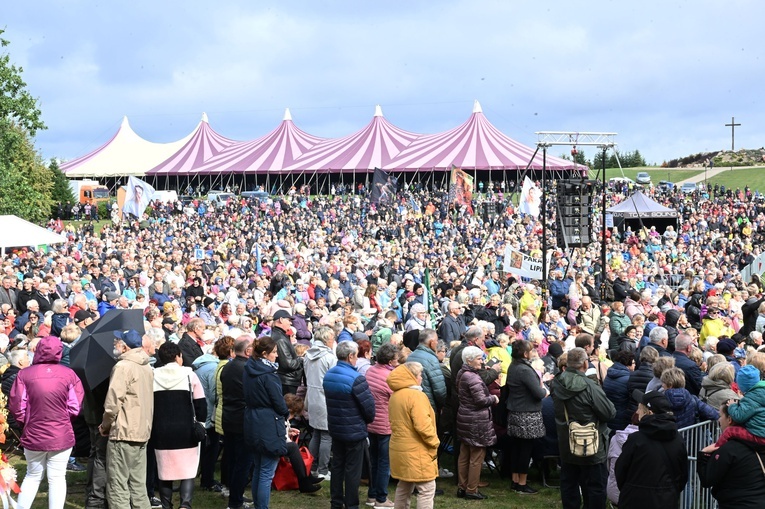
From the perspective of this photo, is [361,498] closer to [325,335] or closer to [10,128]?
[325,335]

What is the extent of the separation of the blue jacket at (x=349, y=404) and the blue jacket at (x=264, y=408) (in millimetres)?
368

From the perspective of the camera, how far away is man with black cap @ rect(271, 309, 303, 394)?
7730 mm

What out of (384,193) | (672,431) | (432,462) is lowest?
(432,462)

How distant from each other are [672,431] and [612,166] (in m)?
68.2

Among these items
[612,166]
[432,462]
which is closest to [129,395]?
[432,462]

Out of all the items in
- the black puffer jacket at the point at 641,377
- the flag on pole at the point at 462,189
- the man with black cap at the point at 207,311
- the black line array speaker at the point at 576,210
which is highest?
the flag on pole at the point at 462,189

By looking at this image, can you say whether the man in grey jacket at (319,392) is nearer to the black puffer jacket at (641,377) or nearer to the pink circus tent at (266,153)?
the black puffer jacket at (641,377)

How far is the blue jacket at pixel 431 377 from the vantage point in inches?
278

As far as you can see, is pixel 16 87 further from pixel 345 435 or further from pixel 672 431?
pixel 672 431

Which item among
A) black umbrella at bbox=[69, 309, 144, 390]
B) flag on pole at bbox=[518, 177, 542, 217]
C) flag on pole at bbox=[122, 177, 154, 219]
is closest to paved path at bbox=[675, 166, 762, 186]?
flag on pole at bbox=[122, 177, 154, 219]

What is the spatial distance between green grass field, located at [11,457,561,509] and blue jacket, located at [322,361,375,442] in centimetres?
89

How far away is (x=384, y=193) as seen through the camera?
34938mm

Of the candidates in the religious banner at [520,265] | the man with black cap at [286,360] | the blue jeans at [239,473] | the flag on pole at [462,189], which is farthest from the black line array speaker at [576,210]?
the flag on pole at [462,189]

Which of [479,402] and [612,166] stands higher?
[612,166]
